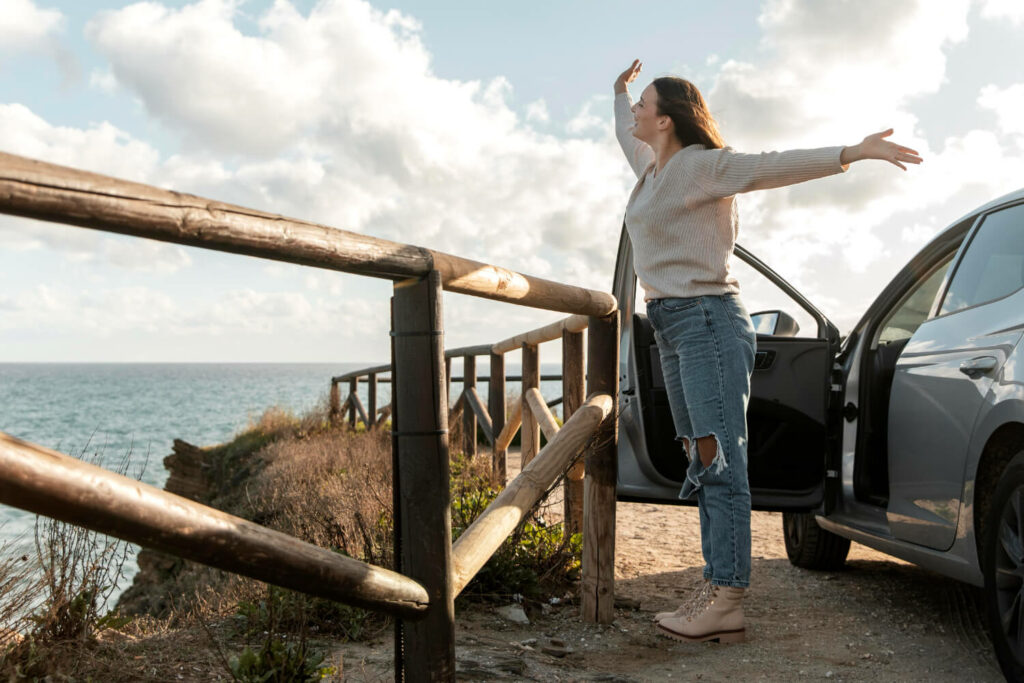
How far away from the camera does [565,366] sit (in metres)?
4.42

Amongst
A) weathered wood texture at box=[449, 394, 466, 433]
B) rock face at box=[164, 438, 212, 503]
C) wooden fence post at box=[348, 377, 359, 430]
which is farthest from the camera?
wooden fence post at box=[348, 377, 359, 430]

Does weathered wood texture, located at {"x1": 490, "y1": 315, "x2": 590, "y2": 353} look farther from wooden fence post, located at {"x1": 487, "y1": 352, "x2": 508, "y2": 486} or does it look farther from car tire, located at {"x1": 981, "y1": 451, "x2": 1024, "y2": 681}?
car tire, located at {"x1": 981, "y1": 451, "x2": 1024, "y2": 681}

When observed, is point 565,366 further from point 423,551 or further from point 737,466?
point 423,551

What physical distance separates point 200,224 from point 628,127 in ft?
8.42

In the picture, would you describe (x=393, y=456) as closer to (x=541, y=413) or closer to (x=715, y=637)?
(x=715, y=637)

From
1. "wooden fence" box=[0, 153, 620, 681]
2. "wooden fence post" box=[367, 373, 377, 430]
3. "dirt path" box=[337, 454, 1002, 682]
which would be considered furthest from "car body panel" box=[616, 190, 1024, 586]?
"wooden fence post" box=[367, 373, 377, 430]

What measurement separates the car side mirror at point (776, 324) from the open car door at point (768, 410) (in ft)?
0.74

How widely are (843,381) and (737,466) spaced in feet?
3.83

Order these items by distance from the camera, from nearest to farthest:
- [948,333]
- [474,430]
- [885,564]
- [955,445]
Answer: [955,445] < [948,333] < [885,564] < [474,430]

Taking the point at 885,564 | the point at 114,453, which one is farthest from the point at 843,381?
the point at 114,453

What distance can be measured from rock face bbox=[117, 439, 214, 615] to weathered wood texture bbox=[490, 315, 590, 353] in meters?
5.93

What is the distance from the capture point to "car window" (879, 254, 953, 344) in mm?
4082

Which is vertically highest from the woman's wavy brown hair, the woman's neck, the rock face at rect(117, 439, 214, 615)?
the woman's wavy brown hair

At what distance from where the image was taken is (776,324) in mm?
4387
